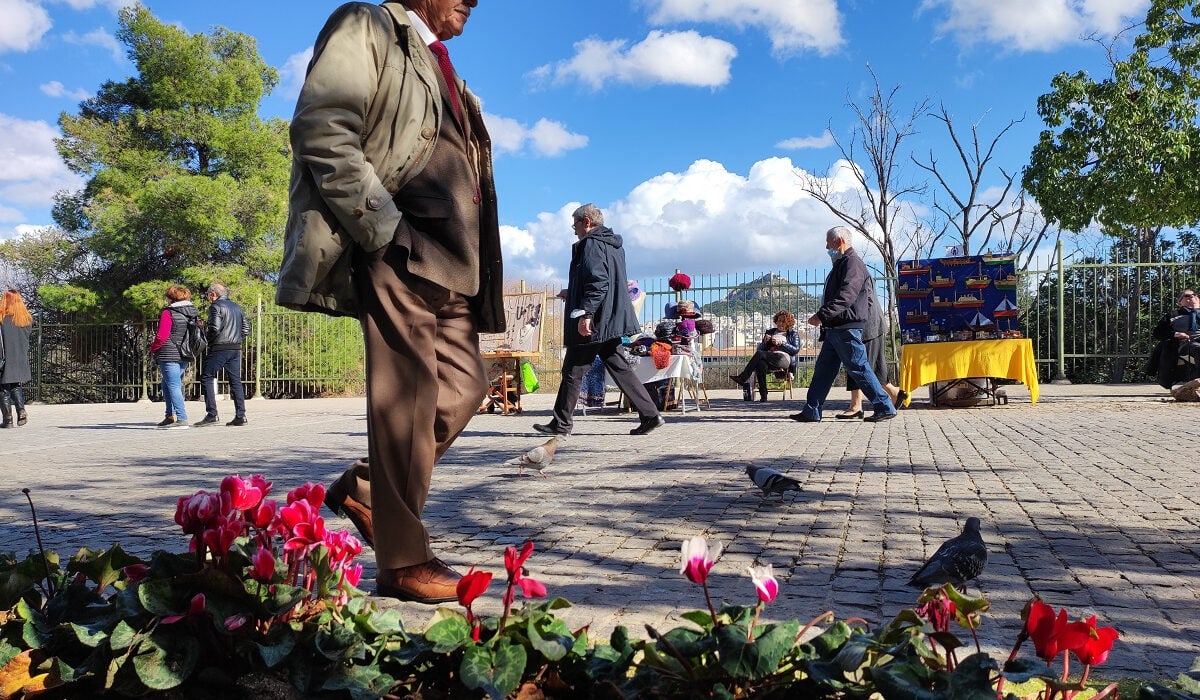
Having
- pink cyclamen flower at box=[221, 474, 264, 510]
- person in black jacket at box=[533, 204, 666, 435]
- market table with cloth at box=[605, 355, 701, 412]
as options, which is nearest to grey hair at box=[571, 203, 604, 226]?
person in black jacket at box=[533, 204, 666, 435]

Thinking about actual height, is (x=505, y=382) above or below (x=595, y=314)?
below

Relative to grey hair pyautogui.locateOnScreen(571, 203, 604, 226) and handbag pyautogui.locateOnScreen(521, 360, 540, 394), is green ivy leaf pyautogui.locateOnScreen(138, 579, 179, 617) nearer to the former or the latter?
grey hair pyautogui.locateOnScreen(571, 203, 604, 226)

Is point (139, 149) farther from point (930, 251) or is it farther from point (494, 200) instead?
point (494, 200)

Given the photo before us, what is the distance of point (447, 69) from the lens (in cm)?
310

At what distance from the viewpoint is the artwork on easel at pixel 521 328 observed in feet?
46.1

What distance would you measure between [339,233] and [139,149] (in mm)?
26471

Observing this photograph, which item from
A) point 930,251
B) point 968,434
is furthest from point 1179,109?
point 968,434

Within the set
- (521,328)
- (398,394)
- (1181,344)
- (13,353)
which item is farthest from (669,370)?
(398,394)

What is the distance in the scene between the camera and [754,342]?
19.9 m

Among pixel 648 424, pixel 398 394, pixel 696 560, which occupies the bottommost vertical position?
pixel 648 424

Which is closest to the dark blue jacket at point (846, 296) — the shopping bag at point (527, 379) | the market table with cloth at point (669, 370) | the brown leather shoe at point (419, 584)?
the market table with cloth at point (669, 370)

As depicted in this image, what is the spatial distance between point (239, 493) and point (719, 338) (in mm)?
18941

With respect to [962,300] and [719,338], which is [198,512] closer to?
[962,300]

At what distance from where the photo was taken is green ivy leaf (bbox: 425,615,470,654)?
1778 mm
